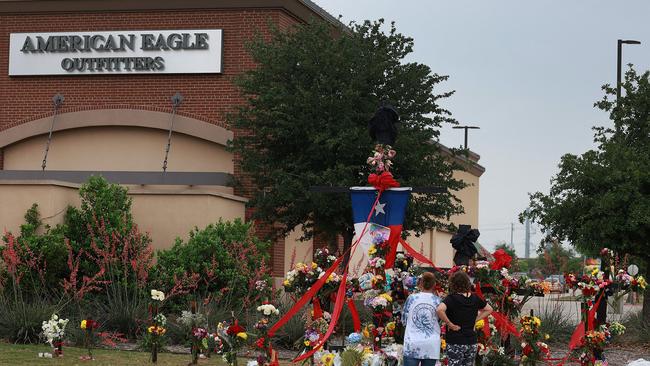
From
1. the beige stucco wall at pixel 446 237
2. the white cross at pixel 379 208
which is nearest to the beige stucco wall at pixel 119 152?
the beige stucco wall at pixel 446 237

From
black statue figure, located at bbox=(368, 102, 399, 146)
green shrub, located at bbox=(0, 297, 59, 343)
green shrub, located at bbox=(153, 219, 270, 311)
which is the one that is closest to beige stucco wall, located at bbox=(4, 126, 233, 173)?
green shrub, located at bbox=(153, 219, 270, 311)

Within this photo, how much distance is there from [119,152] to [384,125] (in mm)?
16930

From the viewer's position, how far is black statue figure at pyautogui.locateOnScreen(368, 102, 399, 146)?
13.2m

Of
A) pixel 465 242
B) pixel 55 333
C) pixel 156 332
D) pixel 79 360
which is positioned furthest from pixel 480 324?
pixel 55 333

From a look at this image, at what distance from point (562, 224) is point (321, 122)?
219 inches

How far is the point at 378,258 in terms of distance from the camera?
12.2 m

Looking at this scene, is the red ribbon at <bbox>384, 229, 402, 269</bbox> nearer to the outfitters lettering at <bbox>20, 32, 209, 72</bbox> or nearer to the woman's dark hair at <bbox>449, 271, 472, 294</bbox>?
the woman's dark hair at <bbox>449, 271, 472, 294</bbox>

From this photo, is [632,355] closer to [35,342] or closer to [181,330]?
[181,330]

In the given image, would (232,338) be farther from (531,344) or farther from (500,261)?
(531,344)

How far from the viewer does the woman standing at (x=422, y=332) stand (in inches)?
430

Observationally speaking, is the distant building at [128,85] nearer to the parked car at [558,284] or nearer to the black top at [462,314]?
the parked car at [558,284]

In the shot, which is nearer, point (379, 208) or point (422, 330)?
point (422, 330)

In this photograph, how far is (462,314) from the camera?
36.3 ft

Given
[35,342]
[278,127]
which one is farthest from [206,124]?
[35,342]
